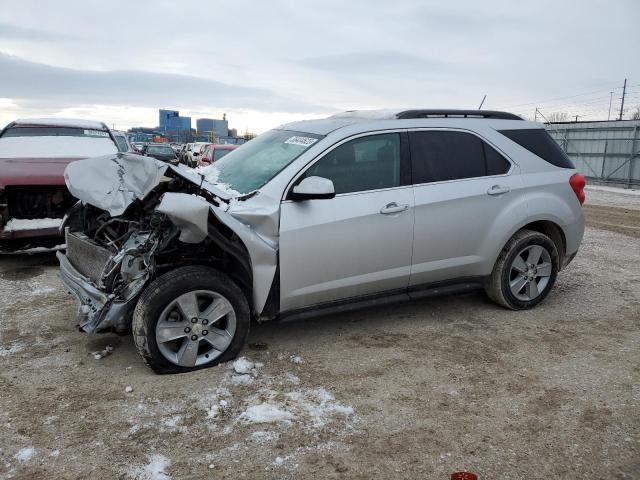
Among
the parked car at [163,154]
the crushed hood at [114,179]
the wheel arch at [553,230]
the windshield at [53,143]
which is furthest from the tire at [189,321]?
the windshield at [53,143]

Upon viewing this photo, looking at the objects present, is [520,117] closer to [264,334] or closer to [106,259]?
[264,334]

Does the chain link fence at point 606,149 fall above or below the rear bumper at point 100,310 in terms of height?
above

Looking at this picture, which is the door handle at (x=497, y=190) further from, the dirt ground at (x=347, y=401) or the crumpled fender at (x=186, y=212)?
the crumpled fender at (x=186, y=212)

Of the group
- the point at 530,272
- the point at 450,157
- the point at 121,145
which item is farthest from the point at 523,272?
the point at 121,145

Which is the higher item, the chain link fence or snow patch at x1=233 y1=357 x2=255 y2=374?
the chain link fence

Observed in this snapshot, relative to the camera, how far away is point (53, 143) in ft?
25.5

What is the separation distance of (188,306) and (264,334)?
0.96m

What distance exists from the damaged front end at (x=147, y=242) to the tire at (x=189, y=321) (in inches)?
6.2

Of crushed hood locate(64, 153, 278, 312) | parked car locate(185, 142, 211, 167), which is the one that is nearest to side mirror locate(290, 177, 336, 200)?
crushed hood locate(64, 153, 278, 312)

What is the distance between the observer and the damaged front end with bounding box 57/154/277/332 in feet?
11.4

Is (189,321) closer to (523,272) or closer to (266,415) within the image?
(266,415)

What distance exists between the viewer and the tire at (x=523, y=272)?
4.70 meters

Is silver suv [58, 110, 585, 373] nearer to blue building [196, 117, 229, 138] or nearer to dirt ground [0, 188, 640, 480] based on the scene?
dirt ground [0, 188, 640, 480]

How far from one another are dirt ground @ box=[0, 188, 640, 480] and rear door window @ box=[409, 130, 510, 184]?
1.31 meters
